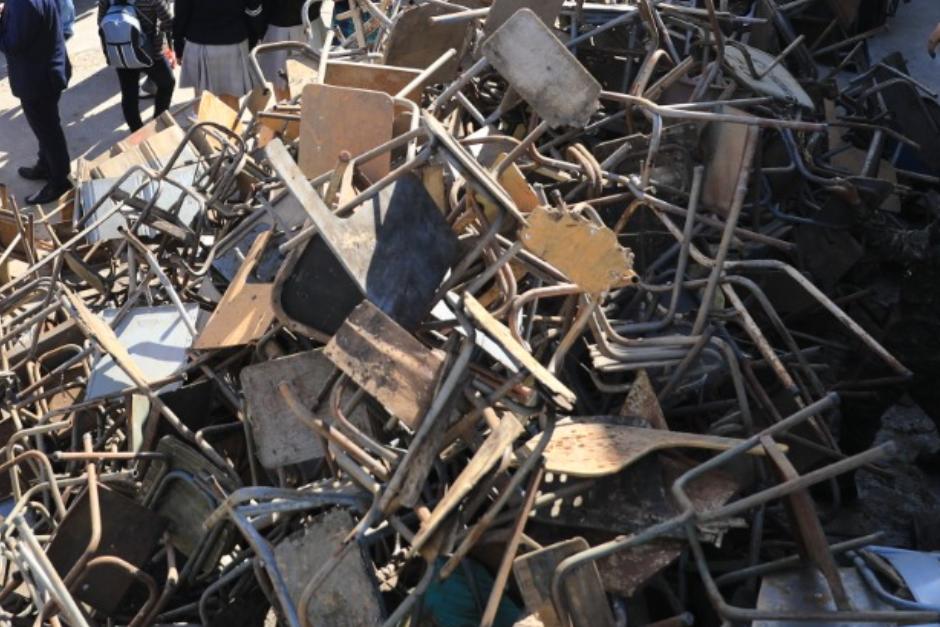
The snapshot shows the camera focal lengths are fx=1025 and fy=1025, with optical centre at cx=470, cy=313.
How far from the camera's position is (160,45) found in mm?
6270

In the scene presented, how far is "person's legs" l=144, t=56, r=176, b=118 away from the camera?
6363 millimetres

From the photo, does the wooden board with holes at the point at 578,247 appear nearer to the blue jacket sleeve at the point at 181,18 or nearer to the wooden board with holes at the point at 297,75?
the wooden board with holes at the point at 297,75

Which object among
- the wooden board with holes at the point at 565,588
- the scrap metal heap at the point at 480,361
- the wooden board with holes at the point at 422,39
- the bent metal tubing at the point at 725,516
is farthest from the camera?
the wooden board with holes at the point at 422,39

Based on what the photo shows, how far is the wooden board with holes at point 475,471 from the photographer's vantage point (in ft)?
6.79

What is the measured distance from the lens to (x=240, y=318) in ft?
8.84

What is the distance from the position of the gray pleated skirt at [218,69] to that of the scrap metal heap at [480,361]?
2.44m

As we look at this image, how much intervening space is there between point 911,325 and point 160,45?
4.69 m

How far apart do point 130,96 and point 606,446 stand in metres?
5.08

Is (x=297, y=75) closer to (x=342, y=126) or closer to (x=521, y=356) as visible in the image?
(x=342, y=126)

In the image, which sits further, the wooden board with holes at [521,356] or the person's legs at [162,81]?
the person's legs at [162,81]

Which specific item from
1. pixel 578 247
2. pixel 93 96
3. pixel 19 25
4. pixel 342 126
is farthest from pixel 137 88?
pixel 578 247

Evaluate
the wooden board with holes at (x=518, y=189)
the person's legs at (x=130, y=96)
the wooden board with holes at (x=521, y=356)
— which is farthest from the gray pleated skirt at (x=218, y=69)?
the wooden board with holes at (x=521, y=356)

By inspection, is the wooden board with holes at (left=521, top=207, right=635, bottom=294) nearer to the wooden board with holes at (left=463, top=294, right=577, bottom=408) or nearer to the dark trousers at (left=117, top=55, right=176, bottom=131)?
the wooden board with holes at (left=463, top=294, right=577, bottom=408)

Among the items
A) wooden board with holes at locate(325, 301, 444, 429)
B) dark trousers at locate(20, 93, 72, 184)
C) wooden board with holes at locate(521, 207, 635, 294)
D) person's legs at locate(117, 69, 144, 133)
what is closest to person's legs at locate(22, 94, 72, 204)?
dark trousers at locate(20, 93, 72, 184)
